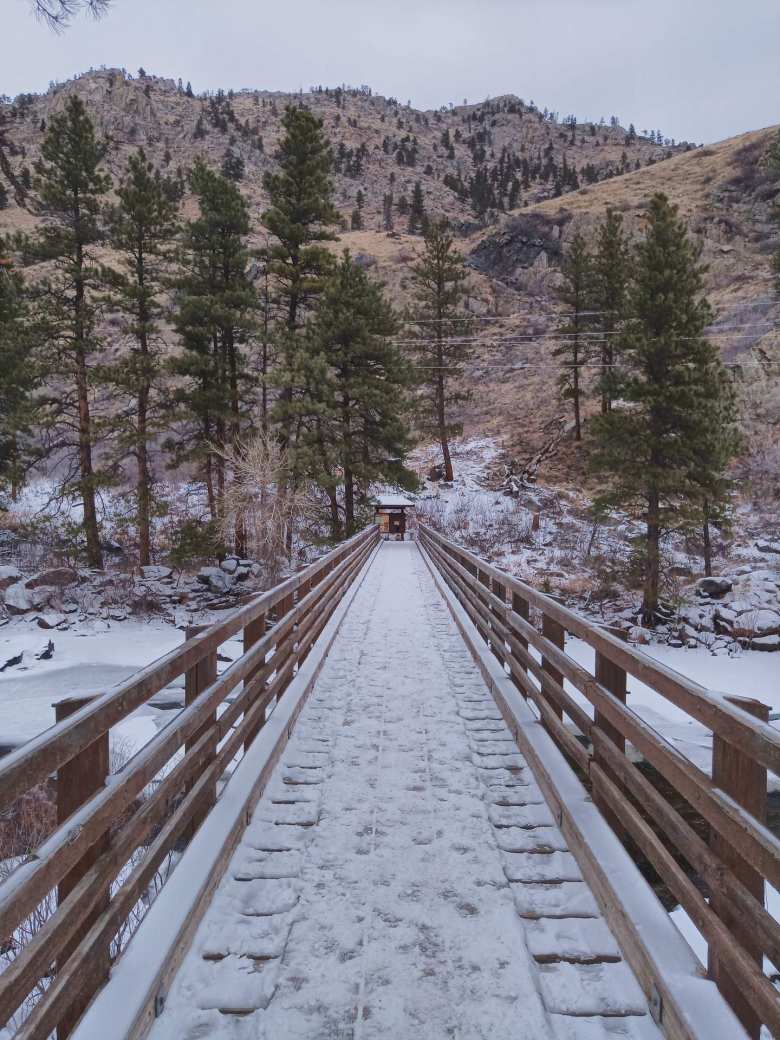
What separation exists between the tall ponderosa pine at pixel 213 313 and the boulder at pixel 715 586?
1769 centimetres

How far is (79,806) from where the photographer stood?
2.25 m

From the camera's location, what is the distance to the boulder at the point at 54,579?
2147 centimetres

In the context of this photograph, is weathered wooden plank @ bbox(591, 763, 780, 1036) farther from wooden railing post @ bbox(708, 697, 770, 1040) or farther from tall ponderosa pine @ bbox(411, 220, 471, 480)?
tall ponderosa pine @ bbox(411, 220, 471, 480)

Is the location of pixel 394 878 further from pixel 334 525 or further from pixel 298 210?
pixel 298 210

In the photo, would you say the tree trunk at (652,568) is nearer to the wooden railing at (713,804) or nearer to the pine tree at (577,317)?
the wooden railing at (713,804)

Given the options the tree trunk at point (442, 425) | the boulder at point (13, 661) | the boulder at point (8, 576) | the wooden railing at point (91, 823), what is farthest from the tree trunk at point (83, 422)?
the tree trunk at point (442, 425)

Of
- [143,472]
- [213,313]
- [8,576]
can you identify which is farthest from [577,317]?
[8,576]

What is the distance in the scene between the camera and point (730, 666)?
55.7 ft

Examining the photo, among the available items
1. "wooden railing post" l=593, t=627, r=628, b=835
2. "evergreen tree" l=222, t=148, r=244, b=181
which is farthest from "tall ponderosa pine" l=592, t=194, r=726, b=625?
"evergreen tree" l=222, t=148, r=244, b=181

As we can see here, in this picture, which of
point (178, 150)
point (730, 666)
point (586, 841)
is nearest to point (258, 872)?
point (586, 841)

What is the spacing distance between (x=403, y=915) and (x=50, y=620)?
20145 millimetres

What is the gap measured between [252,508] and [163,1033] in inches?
872

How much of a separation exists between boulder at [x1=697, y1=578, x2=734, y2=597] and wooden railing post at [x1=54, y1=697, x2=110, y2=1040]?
71.9 ft

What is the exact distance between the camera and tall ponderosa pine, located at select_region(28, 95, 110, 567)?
65.6ft
